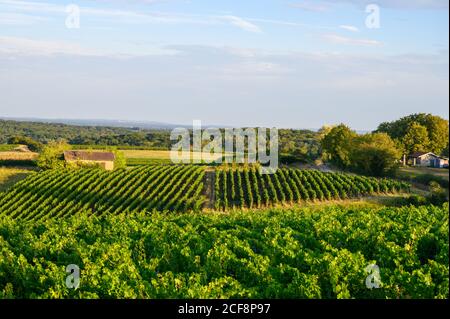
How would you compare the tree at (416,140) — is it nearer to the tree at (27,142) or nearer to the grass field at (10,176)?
the grass field at (10,176)

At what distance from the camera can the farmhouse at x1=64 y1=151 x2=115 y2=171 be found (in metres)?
41.8

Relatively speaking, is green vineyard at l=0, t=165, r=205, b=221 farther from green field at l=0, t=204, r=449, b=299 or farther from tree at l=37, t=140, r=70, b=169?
green field at l=0, t=204, r=449, b=299

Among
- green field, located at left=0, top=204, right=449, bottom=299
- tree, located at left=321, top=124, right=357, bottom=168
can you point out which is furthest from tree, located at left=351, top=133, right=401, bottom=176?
green field, located at left=0, top=204, right=449, bottom=299

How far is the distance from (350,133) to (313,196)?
16895mm

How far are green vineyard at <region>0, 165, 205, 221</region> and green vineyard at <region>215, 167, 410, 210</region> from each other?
1728mm

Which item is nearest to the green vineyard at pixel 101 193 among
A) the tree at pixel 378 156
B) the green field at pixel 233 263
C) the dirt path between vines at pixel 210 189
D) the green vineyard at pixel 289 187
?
the dirt path between vines at pixel 210 189

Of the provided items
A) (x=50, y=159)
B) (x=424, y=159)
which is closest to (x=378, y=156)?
(x=424, y=159)

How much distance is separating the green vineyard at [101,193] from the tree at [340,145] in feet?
42.7

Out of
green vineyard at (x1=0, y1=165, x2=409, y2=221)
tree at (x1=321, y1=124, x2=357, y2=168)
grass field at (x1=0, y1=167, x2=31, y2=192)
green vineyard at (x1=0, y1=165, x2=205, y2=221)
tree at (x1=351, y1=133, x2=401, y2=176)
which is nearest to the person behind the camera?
green vineyard at (x1=0, y1=165, x2=205, y2=221)

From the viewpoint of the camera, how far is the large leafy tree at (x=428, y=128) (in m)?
40.8

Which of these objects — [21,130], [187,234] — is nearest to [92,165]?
[187,234]

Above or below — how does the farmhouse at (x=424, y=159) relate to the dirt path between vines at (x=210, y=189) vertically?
above

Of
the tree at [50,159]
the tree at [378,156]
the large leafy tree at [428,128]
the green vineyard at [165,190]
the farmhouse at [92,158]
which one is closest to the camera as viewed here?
the green vineyard at [165,190]
